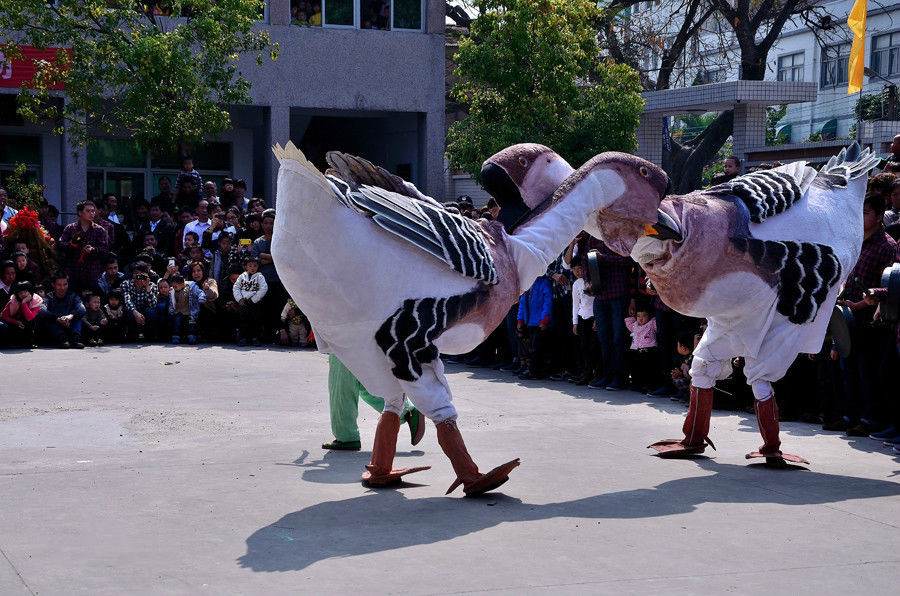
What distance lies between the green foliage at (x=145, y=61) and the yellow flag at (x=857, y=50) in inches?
355

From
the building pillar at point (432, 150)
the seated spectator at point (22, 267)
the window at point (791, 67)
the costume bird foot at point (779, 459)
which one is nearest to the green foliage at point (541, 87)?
the building pillar at point (432, 150)

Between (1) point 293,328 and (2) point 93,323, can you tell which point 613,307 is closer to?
(1) point 293,328

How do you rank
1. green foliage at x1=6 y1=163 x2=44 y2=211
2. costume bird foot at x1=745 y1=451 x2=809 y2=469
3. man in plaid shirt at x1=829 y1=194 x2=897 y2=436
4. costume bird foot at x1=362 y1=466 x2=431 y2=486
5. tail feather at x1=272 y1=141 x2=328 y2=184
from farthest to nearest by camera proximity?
green foliage at x1=6 y1=163 x2=44 y2=211
man in plaid shirt at x1=829 y1=194 x2=897 y2=436
costume bird foot at x1=745 y1=451 x2=809 y2=469
costume bird foot at x1=362 y1=466 x2=431 y2=486
tail feather at x1=272 y1=141 x2=328 y2=184

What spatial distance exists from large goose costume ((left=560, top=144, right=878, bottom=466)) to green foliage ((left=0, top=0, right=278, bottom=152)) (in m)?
11.4

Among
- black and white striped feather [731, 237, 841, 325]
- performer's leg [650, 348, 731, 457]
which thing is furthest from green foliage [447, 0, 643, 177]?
black and white striped feather [731, 237, 841, 325]

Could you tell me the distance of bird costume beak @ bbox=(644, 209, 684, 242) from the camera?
6148 mm

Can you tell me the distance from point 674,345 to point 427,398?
4.64 metres

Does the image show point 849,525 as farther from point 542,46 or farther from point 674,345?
point 542,46

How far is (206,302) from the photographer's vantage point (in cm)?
1400

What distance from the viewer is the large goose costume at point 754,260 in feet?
20.6

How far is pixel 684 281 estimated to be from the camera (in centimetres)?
637

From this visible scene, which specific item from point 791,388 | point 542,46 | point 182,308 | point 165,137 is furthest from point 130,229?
point 791,388

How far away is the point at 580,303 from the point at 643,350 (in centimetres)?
85

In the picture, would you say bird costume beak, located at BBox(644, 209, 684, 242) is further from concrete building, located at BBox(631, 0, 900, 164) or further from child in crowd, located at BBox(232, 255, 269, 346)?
concrete building, located at BBox(631, 0, 900, 164)
